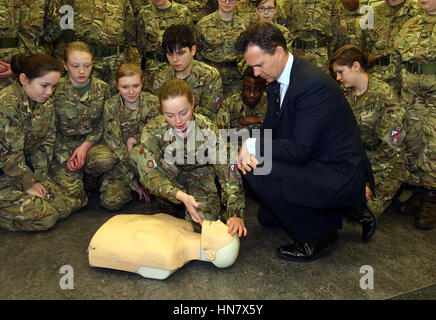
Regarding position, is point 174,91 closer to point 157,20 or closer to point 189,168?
point 189,168

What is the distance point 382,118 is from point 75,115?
226cm

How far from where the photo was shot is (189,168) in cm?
278

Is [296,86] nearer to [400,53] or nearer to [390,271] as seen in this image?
[390,271]

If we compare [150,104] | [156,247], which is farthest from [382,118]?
[156,247]

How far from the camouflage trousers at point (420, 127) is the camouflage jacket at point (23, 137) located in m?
2.63

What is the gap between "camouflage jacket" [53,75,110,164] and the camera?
307 cm

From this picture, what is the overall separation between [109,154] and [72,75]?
25.6 inches

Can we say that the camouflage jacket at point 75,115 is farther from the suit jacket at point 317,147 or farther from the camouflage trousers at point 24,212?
the suit jacket at point 317,147

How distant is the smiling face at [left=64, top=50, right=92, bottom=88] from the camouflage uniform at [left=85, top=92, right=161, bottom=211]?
0.26 m

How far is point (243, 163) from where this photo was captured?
2.28 m

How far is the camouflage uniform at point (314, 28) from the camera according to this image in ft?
12.9

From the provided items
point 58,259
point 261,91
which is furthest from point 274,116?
point 58,259

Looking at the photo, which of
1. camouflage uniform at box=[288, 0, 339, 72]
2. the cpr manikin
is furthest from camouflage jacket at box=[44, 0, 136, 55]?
the cpr manikin

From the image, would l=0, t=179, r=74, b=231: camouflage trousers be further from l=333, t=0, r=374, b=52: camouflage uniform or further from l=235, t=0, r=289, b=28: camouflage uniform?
l=333, t=0, r=374, b=52: camouflage uniform
